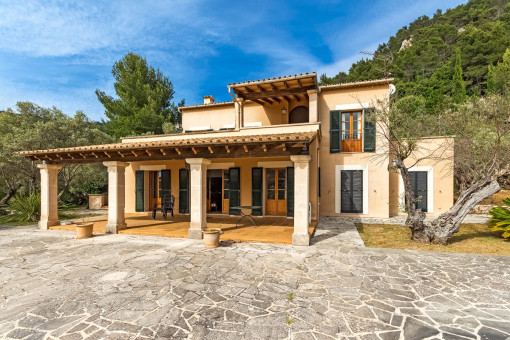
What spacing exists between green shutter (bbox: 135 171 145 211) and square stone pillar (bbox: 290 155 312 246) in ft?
28.4

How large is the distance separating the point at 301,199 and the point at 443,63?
3626cm

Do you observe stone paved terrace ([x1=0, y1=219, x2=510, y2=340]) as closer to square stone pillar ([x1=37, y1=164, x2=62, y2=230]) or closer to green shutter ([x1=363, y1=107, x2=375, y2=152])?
square stone pillar ([x1=37, y1=164, x2=62, y2=230])

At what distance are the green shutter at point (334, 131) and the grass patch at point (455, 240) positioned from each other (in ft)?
12.7

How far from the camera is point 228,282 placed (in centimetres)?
400

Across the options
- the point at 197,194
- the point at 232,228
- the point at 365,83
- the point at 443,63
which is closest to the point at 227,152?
the point at 197,194

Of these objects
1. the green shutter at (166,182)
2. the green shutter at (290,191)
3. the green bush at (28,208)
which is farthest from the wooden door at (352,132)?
the green bush at (28,208)

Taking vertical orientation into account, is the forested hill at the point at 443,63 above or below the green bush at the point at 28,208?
above

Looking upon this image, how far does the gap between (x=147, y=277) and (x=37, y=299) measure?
1.51 m

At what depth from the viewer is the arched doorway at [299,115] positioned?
36.0ft

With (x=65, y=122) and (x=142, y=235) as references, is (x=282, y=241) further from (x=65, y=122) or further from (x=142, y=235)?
(x=65, y=122)

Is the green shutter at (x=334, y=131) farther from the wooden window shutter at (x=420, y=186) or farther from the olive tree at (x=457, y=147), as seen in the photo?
the wooden window shutter at (x=420, y=186)

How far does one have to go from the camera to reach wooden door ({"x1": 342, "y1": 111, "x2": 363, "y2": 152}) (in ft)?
34.7

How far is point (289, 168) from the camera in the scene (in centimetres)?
957

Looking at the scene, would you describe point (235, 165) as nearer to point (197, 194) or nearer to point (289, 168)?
point (289, 168)
